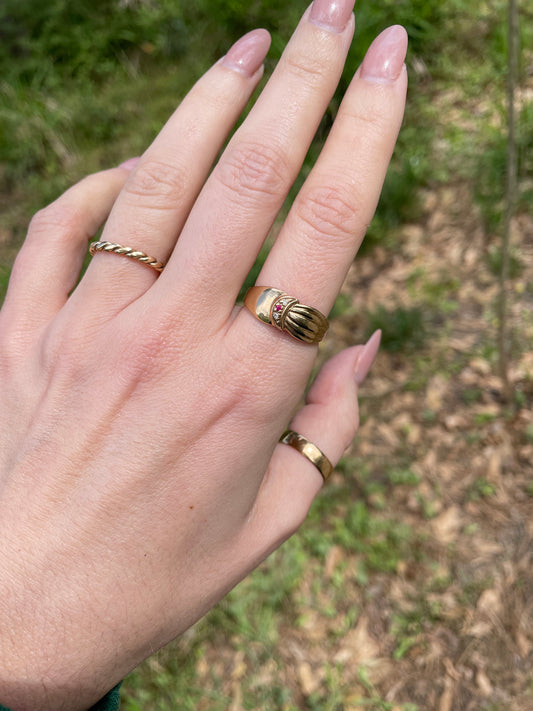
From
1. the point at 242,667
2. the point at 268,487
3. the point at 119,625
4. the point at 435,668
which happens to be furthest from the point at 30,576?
the point at 435,668

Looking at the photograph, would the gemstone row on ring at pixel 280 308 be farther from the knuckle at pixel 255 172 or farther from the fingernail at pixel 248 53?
the fingernail at pixel 248 53

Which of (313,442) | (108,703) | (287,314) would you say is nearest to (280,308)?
(287,314)

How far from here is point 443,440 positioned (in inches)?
102

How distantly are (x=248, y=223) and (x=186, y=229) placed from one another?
0.16 metres

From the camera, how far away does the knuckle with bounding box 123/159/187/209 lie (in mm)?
1438

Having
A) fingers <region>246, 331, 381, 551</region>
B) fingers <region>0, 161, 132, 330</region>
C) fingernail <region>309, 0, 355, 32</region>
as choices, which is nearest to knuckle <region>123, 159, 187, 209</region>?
fingers <region>0, 161, 132, 330</region>

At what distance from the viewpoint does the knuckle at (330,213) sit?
1324mm

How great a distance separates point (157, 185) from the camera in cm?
145

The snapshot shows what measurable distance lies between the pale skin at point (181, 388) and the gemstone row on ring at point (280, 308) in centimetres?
4

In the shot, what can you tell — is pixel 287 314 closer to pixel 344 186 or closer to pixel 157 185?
pixel 344 186

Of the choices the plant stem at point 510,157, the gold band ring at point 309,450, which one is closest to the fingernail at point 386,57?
the plant stem at point 510,157

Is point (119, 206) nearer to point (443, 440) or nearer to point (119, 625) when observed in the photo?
point (119, 625)

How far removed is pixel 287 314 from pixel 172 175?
54 cm

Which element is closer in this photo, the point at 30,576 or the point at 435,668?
the point at 30,576
